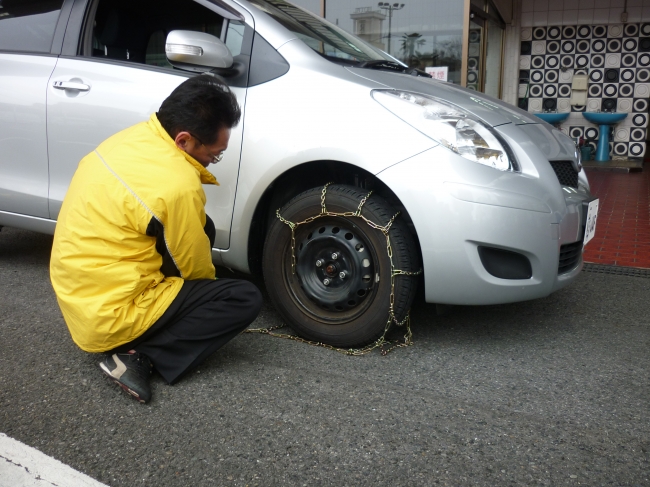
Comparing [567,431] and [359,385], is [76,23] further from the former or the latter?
[567,431]

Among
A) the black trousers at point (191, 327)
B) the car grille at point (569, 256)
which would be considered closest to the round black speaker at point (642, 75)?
the car grille at point (569, 256)

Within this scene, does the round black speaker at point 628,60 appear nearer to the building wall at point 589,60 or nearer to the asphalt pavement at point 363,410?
the building wall at point 589,60

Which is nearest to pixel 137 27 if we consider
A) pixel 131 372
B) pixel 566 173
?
pixel 131 372

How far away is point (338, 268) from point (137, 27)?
1.73 meters

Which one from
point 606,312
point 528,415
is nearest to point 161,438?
point 528,415

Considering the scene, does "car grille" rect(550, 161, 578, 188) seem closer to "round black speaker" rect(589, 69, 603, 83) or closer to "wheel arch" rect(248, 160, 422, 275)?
"wheel arch" rect(248, 160, 422, 275)

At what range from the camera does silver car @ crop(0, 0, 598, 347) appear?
252 cm

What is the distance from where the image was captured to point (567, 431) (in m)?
2.14

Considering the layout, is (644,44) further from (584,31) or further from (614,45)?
(584,31)

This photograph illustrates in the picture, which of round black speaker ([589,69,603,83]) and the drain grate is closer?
the drain grate

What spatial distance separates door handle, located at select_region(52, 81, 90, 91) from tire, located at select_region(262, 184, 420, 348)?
1167 mm

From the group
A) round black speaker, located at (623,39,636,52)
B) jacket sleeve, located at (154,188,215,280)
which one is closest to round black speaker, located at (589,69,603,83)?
round black speaker, located at (623,39,636,52)

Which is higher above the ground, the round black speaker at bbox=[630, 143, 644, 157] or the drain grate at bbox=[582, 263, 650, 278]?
the round black speaker at bbox=[630, 143, 644, 157]

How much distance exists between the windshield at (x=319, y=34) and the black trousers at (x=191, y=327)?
1193mm
